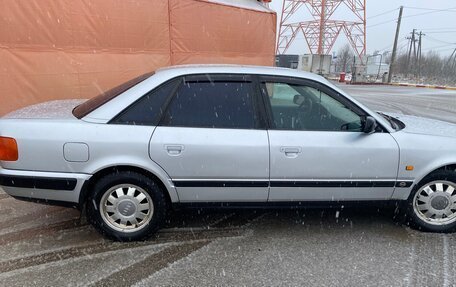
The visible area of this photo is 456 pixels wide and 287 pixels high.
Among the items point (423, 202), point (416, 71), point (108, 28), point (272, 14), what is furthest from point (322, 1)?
point (423, 202)

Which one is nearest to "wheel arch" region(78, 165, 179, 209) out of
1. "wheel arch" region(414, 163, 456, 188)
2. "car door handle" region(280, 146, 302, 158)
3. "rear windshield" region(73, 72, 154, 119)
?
"rear windshield" region(73, 72, 154, 119)

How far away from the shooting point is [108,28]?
23.5ft

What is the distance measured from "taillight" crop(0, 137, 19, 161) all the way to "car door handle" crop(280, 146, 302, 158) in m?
2.15

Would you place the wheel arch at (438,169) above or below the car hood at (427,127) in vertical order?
below

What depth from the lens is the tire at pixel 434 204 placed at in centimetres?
354

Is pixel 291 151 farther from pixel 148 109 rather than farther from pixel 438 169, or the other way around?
pixel 438 169

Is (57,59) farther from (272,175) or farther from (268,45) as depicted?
(268,45)

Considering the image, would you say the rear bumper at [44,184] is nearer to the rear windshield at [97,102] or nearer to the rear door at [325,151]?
the rear windshield at [97,102]

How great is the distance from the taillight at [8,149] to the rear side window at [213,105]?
47.0 inches

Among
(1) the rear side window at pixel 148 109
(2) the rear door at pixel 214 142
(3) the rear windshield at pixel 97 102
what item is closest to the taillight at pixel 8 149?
(3) the rear windshield at pixel 97 102

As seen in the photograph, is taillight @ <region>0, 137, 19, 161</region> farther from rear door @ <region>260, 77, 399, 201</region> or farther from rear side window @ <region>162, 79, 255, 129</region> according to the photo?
rear door @ <region>260, 77, 399, 201</region>

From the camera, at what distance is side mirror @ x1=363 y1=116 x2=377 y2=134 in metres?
3.28

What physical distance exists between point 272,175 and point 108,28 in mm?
5171

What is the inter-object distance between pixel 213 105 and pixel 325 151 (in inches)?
40.3
